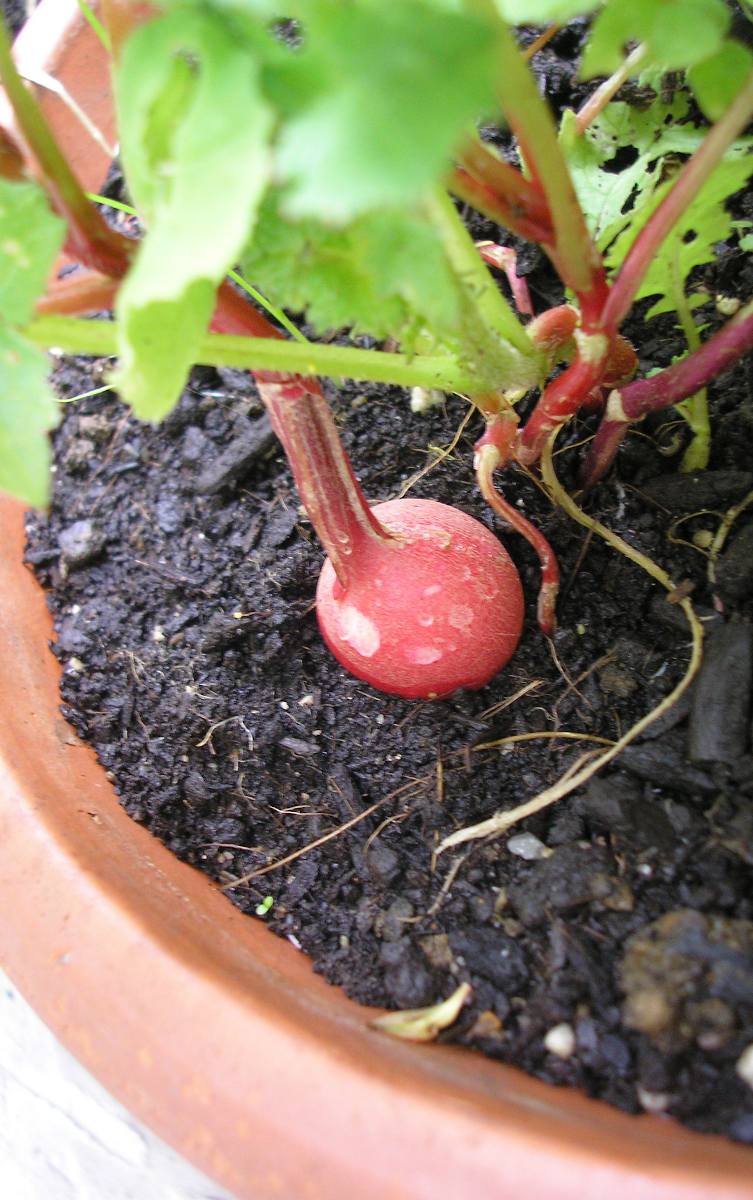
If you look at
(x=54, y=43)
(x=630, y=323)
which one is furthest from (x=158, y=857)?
(x=54, y=43)

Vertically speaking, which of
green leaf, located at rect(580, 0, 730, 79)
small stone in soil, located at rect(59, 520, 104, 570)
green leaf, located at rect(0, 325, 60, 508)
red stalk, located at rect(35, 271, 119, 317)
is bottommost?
small stone in soil, located at rect(59, 520, 104, 570)

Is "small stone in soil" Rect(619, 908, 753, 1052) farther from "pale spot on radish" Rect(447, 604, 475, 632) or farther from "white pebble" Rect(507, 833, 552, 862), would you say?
"pale spot on radish" Rect(447, 604, 475, 632)

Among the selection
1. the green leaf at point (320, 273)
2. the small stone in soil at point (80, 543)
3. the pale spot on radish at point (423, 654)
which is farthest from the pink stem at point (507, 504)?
the small stone in soil at point (80, 543)

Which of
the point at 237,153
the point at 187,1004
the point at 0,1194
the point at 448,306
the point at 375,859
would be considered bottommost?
the point at 0,1194

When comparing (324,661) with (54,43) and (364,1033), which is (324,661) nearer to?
(364,1033)

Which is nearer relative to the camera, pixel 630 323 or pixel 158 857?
pixel 158 857

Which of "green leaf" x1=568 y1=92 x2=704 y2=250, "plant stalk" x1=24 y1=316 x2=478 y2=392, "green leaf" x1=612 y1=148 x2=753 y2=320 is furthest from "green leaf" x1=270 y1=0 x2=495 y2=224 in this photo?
"green leaf" x1=568 y1=92 x2=704 y2=250
